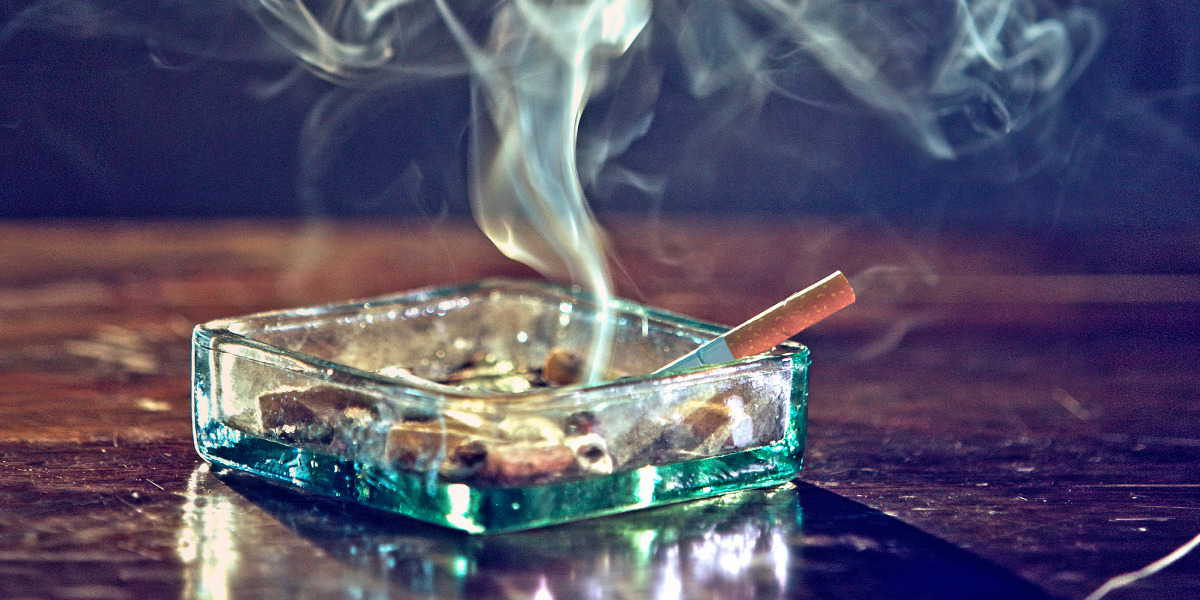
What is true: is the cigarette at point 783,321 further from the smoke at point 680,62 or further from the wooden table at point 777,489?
the smoke at point 680,62

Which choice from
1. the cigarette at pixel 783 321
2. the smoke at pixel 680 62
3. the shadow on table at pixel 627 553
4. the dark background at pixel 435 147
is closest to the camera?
the shadow on table at pixel 627 553

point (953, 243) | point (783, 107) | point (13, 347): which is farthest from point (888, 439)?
point (783, 107)

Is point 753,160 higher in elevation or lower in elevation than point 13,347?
higher

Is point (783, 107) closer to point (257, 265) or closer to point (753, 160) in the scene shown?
point (753, 160)

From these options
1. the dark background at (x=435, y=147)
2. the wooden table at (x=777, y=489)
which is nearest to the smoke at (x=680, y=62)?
the dark background at (x=435, y=147)

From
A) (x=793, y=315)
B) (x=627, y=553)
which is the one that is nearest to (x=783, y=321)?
(x=793, y=315)

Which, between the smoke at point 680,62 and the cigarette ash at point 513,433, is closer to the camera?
the cigarette ash at point 513,433

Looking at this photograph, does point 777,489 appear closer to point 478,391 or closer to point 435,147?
point 478,391
